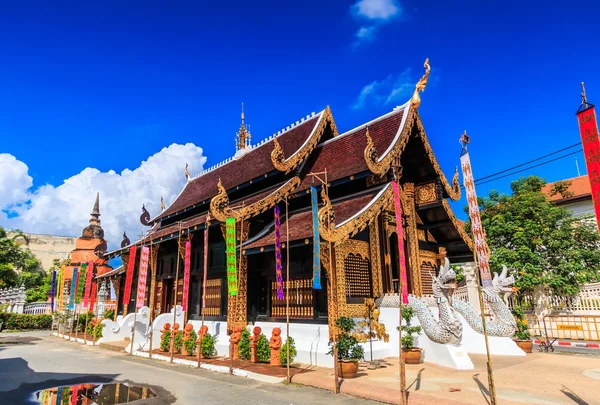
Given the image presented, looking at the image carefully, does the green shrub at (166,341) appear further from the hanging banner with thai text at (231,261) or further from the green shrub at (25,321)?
the green shrub at (25,321)

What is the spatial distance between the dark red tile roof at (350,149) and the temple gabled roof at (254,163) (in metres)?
0.63

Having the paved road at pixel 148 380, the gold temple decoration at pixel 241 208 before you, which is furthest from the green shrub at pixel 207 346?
the gold temple decoration at pixel 241 208

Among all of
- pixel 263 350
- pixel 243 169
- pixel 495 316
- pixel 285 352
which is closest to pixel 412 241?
pixel 495 316

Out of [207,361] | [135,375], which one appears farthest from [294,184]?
[135,375]

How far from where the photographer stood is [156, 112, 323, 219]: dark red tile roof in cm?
1466

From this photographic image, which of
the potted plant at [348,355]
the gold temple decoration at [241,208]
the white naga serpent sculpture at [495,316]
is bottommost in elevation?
the potted plant at [348,355]

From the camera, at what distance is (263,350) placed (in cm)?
1023

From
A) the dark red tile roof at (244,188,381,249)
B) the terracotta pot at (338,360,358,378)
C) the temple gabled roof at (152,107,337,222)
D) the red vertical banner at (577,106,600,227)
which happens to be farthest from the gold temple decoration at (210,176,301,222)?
the red vertical banner at (577,106,600,227)

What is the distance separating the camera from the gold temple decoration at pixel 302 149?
41.9 feet

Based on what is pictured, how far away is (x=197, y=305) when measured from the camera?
14.5 metres

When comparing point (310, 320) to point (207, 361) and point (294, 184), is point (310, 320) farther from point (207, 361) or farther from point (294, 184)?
point (294, 184)

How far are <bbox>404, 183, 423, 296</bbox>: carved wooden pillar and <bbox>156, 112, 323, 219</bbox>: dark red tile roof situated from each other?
4304 mm

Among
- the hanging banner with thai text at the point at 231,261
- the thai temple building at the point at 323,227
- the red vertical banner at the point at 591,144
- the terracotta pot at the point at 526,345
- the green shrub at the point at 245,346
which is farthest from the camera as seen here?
the terracotta pot at the point at 526,345

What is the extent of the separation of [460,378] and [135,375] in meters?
7.33
